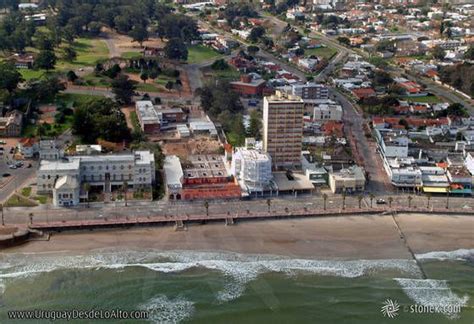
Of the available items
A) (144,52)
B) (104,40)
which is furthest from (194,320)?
(104,40)

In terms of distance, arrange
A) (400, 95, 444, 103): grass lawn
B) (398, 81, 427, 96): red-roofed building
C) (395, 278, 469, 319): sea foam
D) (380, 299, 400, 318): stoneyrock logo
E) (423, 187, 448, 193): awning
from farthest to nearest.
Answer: (398, 81, 427, 96): red-roofed building < (400, 95, 444, 103): grass lawn < (423, 187, 448, 193): awning < (395, 278, 469, 319): sea foam < (380, 299, 400, 318): stoneyrock logo

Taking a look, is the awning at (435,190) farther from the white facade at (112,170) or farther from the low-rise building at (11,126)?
the low-rise building at (11,126)

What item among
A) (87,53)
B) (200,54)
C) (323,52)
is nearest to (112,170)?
(87,53)

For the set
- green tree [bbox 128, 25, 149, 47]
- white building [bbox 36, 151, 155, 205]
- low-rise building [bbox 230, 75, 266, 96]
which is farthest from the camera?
green tree [bbox 128, 25, 149, 47]

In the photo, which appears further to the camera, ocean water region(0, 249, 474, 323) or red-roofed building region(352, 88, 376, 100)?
red-roofed building region(352, 88, 376, 100)

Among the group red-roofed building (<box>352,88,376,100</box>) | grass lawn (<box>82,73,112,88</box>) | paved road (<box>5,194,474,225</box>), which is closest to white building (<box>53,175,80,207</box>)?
paved road (<box>5,194,474,225</box>)

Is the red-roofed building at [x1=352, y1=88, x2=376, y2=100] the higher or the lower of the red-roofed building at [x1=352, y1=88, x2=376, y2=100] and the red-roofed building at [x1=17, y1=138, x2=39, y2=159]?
the higher

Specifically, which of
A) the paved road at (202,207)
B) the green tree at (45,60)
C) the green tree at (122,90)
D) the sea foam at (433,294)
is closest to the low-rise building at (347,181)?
the paved road at (202,207)

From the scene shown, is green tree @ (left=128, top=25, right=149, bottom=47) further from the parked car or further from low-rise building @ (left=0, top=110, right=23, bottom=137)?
the parked car
